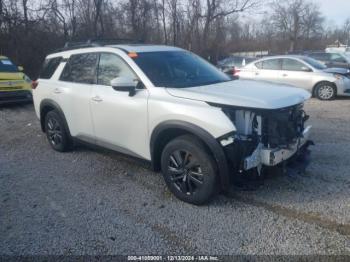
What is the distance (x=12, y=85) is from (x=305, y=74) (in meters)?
9.67

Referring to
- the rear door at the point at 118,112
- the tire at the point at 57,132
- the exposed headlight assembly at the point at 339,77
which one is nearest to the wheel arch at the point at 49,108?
the tire at the point at 57,132

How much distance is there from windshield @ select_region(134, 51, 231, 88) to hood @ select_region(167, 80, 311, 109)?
294 mm

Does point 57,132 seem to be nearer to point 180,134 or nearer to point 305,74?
point 180,134

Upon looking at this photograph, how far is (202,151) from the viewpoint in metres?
3.75

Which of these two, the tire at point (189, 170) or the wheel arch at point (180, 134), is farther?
the tire at point (189, 170)

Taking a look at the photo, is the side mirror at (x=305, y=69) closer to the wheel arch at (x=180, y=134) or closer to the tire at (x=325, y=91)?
the tire at (x=325, y=91)

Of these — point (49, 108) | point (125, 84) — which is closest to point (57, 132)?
point (49, 108)

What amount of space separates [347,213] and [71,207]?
10.2 ft

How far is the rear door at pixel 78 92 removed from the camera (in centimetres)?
514

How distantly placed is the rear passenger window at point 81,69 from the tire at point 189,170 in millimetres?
1855

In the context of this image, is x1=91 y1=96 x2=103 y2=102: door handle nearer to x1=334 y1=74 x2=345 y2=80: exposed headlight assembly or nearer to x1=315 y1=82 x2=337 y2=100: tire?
x1=315 y1=82 x2=337 y2=100: tire

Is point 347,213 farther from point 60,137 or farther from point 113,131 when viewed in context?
point 60,137

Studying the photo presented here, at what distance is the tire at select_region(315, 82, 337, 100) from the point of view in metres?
11.3

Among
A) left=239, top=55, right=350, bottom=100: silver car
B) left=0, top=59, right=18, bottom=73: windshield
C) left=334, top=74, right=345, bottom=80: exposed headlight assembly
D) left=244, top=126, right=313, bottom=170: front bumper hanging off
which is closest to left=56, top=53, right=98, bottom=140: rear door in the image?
left=244, top=126, right=313, bottom=170: front bumper hanging off
